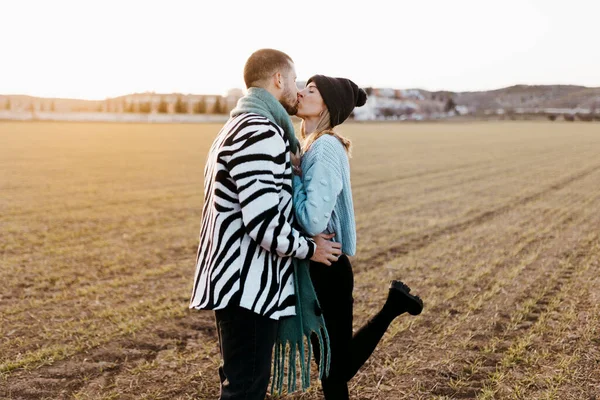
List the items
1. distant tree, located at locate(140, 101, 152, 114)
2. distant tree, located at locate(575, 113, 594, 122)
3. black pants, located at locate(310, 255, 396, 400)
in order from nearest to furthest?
black pants, located at locate(310, 255, 396, 400), distant tree, located at locate(575, 113, 594, 122), distant tree, located at locate(140, 101, 152, 114)

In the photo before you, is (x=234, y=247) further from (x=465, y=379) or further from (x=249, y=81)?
(x=465, y=379)

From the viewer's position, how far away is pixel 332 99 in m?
2.90

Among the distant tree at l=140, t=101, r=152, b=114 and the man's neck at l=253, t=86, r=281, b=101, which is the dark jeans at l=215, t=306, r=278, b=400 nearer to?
the man's neck at l=253, t=86, r=281, b=101

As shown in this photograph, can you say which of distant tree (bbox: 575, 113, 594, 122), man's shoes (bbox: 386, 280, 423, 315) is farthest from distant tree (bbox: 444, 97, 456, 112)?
man's shoes (bbox: 386, 280, 423, 315)

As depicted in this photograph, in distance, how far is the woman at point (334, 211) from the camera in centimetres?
268

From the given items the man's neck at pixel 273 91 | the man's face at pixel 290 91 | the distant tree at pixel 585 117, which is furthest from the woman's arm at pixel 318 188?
the distant tree at pixel 585 117

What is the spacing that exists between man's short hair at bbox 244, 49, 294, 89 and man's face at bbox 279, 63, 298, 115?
0.03 meters

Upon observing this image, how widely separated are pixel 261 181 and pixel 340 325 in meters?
1.02

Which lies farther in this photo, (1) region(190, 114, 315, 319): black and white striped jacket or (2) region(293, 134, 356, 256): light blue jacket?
(2) region(293, 134, 356, 256): light blue jacket

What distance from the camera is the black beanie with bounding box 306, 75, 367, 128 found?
9.50 feet

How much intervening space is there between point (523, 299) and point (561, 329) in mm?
883

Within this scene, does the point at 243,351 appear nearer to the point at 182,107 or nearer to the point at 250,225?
the point at 250,225

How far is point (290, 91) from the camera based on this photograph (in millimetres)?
2676

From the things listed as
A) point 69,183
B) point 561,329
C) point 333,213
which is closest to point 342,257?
point 333,213
